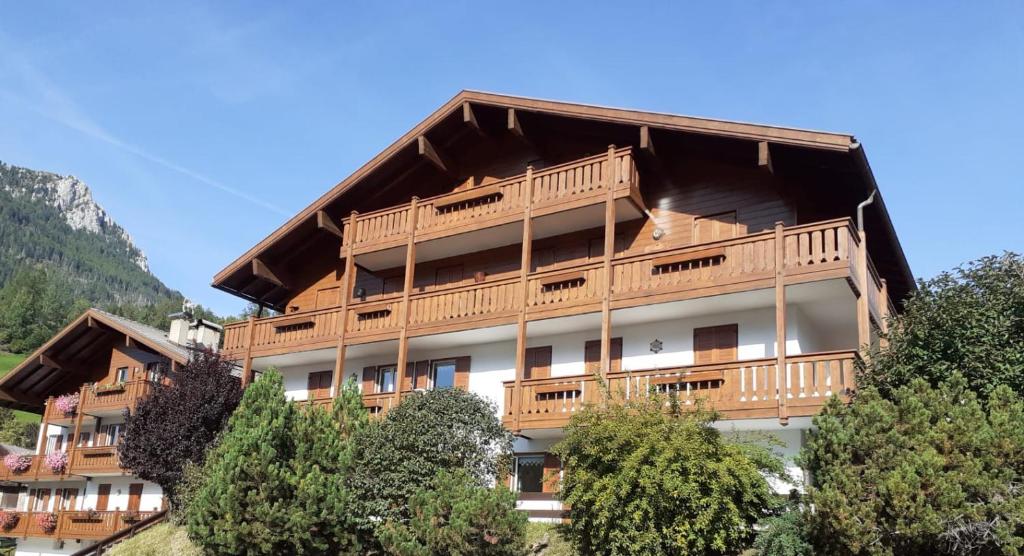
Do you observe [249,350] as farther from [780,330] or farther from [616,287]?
[780,330]

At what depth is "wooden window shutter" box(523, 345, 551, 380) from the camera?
23.8 meters

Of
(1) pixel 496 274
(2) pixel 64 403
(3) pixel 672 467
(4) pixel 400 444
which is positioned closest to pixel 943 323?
(3) pixel 672 467

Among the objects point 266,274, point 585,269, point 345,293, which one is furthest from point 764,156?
point 266,274

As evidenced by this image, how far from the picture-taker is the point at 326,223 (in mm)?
28391

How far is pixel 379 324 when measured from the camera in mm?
25703

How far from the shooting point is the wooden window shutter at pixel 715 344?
69.1ft

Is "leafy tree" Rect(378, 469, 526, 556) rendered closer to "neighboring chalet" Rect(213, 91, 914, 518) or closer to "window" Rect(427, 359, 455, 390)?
"neighboring chalet" Rect(213, 91, 914, 518)

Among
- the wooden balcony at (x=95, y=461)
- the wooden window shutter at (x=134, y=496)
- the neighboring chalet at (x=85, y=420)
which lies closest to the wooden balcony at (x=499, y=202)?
the neighboring chalet at (x=85, y=420)

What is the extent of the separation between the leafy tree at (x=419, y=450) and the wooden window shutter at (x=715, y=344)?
4.67 m

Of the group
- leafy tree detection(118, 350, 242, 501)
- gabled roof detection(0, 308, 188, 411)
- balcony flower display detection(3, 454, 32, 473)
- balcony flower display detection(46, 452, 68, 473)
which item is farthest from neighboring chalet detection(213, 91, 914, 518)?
balcony flower display detection(3, 454, 32, 473)

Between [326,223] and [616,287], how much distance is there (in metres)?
10.5

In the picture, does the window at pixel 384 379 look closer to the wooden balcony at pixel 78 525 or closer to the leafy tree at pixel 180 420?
the leafy tree at pixel 180 420

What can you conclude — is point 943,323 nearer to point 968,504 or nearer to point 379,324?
point 968,504

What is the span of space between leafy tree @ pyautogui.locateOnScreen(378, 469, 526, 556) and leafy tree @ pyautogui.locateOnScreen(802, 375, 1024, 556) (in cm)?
513
